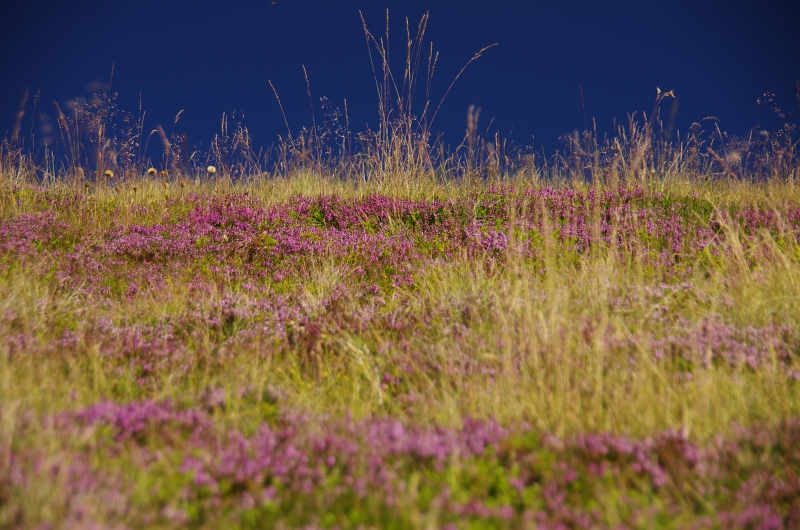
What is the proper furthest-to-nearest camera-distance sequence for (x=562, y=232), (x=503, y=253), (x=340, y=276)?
(x=562, y=232), (x=503, y=253), (x=340, y=276)

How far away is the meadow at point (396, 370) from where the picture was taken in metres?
2.03

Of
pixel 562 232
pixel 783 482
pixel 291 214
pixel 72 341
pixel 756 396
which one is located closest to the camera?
pixel 783 482

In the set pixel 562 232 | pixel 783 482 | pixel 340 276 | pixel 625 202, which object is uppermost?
pixel 625 202

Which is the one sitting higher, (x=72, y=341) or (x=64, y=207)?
(x=64, y=207)

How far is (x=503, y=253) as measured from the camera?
20.1 ft

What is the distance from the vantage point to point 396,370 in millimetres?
3451

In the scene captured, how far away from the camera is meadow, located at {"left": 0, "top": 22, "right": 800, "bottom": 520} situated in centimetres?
203

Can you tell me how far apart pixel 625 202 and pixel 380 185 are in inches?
160

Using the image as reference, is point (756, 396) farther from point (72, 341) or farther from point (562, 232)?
point (72, 341)

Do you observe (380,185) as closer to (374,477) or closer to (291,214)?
(291,214)

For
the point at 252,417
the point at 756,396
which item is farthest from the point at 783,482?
the point at 252,417

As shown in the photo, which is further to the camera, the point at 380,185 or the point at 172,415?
the point at 380,185

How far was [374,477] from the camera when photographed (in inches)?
84.4

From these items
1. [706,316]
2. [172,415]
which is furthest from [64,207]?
[706,316]
